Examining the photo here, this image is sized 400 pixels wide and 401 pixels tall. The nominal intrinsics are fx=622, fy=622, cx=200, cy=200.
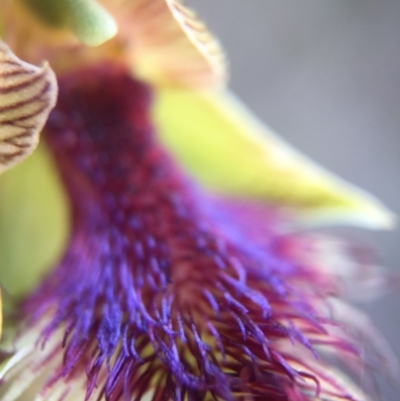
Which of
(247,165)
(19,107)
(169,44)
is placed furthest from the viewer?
(247,165)

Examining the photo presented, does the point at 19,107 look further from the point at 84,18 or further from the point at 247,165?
the point at 247,165

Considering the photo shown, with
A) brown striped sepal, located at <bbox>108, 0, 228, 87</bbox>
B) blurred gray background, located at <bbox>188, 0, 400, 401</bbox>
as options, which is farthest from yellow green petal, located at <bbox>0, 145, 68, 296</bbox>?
blurred gray background, located at <bbox>188, 0, 400, 401</bbox>

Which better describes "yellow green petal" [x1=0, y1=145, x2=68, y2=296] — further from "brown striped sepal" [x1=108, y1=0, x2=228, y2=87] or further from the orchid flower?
"brown striped sepal" [x1=108, y1=0, x2=228, y2=87]

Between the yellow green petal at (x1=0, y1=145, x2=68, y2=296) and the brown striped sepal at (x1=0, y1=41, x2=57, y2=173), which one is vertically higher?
the brown striped sepal at (x1=0, y1=41, x2=57, y2=173)

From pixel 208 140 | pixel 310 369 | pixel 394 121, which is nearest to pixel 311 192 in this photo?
pixel 208 140

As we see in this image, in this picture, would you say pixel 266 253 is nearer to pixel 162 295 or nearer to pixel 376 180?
pixel 162 295

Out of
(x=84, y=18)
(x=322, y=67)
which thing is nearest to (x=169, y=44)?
(x=84, y=18)

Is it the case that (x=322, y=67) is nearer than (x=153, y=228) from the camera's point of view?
No
